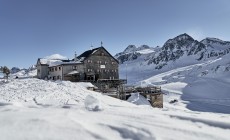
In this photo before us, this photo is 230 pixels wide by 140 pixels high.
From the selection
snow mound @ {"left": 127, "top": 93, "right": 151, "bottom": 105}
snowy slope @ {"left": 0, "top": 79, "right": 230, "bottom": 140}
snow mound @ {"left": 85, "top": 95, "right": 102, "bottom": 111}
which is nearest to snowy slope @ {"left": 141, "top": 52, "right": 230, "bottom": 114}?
snow mound @ {"left": 127, "top": 93, "right": 151, "bottom": 105}

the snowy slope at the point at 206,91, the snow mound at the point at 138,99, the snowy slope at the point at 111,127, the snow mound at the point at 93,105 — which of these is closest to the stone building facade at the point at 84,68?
the snow mound at the point at 138,99

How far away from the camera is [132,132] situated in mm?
6875

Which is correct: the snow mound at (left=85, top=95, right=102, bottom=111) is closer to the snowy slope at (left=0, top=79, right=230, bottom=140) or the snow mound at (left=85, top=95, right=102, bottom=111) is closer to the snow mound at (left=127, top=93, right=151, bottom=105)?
the snowy slope at (left=0, top=79, right=230, bottom=140)

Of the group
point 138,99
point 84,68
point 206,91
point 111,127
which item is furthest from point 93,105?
point 206,91

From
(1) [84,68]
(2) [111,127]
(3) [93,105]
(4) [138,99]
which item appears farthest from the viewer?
(1) [84,68]

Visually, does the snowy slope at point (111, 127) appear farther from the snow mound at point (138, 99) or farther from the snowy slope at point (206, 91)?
the snowy slope at point (206, 91)

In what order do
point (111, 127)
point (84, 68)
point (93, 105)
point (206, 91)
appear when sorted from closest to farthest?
point (111, 127), point (93, 105), point (84, 68), point (206, 91)

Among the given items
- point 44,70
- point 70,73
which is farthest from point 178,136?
point 44,70

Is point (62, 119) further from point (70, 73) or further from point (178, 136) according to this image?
point (70, 73)

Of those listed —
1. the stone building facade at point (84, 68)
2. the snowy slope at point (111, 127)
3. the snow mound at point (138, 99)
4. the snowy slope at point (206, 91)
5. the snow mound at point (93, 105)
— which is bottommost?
the snowy slope at point (206, 91)

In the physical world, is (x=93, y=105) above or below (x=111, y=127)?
above

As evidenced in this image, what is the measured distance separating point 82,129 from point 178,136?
243cm

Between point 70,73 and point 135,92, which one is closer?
point 135,92

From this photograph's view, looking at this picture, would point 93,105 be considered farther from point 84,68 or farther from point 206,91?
point 206,91
